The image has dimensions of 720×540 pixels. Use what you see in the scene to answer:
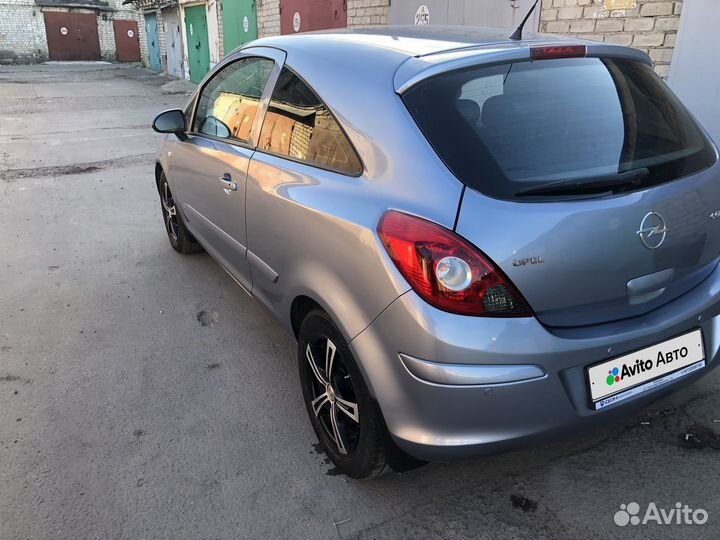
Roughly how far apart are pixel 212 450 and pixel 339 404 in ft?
2.21

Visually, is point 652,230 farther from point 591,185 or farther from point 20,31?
point 20,31

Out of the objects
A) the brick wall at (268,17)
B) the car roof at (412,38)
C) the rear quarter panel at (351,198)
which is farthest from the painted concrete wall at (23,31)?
the rear quarter panel at (351,198)

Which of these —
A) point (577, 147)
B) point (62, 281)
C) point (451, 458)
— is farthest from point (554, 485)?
point (62, 281)

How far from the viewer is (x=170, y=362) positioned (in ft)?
10.5

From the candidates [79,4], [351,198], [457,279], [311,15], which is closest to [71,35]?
[79,4]

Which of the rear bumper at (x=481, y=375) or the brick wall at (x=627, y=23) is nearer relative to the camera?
the rear bumper at (x=481, y=375)

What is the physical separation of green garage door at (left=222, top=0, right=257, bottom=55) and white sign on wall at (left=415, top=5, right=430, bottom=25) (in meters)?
7.48

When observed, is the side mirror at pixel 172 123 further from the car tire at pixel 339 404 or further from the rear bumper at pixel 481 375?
the rear bumper at pixel 481 375

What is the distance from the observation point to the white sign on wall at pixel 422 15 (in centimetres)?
793

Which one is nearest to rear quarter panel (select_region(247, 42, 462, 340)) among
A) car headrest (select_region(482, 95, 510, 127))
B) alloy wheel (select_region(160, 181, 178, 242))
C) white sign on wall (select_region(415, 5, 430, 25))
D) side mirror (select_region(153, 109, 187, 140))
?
car headrest (select_region(482, 95, 510, 127))

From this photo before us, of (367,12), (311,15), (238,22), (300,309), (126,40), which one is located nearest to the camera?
(300,309)

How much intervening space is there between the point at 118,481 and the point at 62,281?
8.09 ft

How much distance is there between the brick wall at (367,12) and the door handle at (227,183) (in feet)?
23.3

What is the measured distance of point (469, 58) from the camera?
1.96 metres
